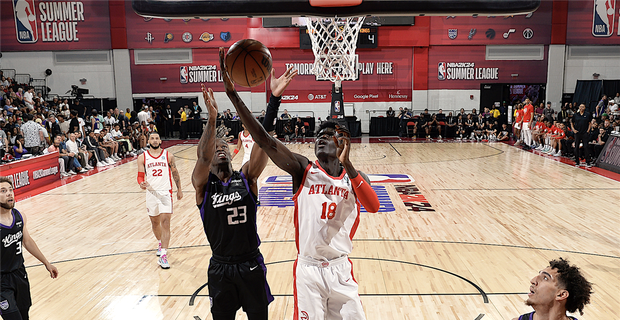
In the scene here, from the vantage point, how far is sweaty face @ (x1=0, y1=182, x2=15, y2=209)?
358 cm

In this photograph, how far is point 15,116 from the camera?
1460 cm

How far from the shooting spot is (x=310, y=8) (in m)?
5.11

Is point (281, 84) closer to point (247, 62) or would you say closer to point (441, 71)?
point (247, 62)

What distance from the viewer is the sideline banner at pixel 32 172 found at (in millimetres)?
10519

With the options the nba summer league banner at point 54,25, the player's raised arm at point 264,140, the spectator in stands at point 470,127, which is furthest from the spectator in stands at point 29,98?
the spectator in stands at point 470,127

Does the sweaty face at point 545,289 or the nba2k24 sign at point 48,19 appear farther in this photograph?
the nba2k24 sign at point 48,19

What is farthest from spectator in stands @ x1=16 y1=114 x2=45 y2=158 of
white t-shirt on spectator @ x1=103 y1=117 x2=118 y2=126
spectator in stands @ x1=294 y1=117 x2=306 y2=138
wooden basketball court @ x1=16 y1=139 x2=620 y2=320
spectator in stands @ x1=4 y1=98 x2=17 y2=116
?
spectator in stands @ x1=294 y1=117 x2=306 y2=138

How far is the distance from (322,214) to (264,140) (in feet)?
2.11

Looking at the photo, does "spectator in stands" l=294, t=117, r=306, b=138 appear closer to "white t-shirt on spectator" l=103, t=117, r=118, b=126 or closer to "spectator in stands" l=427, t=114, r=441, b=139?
"spectator in stands" l=427, t=114, r=441, b=139

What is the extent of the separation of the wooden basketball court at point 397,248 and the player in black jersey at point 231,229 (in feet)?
4.51

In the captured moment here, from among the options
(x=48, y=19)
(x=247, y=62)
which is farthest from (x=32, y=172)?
(x=48, y=19)

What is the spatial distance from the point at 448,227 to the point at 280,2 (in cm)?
466

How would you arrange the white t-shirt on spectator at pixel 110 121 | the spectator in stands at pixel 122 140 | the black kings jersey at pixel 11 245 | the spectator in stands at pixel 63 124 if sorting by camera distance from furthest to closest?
the white t-shirt on spectator at pixel 110 121 < the spectator in stands at pixel 122 140 < the spectator in stands at pixel 63 124 < the black kings jersey at pixel 11 245

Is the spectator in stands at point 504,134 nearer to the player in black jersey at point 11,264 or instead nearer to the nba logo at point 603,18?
the nba logo at point 603,18
